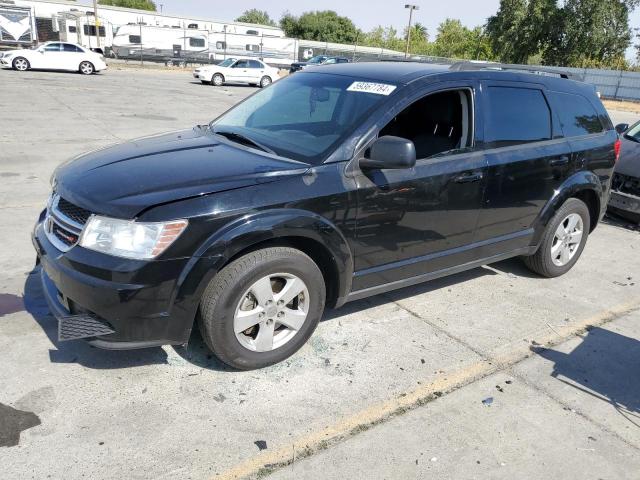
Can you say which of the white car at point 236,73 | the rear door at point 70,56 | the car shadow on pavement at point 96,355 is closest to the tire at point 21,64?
the rear door at point 70,56

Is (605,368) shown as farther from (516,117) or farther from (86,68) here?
(86,68)

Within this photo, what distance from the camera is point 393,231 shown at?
3.70 meters

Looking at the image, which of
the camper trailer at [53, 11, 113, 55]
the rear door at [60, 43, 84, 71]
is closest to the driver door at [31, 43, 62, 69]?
the rear door at [60, 43, 84, 71]

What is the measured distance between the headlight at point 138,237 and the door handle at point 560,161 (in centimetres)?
330

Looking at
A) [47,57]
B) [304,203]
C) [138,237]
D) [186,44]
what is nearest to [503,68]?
[304,203]

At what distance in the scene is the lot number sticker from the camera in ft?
12.2

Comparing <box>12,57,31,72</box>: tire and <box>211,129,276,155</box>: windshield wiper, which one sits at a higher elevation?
<box>211,129,276,155</box>: windshield wiper

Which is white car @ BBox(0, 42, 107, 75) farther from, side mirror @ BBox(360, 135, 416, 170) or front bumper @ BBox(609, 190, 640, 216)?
side mirror @ BBox(360, 135, 416, 170)

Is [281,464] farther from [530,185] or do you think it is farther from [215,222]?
[530,185]

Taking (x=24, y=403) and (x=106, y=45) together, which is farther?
(x=106, y=45)

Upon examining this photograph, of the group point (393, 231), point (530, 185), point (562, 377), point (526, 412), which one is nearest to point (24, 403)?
point (393, 231)

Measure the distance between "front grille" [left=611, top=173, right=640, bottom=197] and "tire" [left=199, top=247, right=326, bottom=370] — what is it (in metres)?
5.44

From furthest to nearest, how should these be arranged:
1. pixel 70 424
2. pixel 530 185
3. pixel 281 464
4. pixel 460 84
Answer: pixel 530 185 → pixel 460 84 → pixel 70 424 → pixel 281 464

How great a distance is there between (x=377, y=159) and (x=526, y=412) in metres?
1.74
